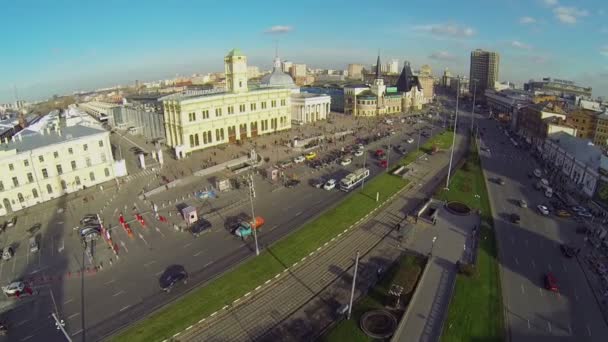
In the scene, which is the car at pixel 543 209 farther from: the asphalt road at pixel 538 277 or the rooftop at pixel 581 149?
the rooftop at pixel 581 149

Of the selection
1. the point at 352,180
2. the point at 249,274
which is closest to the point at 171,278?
the point at 249,274

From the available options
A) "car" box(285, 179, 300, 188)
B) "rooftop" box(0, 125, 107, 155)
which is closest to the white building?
"car" box(285, 179, 300, 188)

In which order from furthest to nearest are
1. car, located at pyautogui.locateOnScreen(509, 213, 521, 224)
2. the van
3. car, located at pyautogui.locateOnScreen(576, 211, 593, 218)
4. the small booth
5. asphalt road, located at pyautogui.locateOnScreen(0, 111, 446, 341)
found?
1. car, located at pyautogui.locateOnScreen(576, 211, 593, 218)
2. car, located at pyautogui.locateOnScreen(509, 213, 521, 224)
3. the small booth
4. the van
5. asphalt road, located at pyautogui.locateOnScreen(0, 111, 446, 341)

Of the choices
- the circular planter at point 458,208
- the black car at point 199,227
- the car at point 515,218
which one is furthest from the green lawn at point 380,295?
the black car at point 199,227

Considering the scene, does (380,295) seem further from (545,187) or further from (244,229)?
(545,187)

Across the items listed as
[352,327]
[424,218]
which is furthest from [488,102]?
[352,327]

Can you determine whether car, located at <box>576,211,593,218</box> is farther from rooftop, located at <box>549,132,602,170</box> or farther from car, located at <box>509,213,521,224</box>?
rooftop, located at <box>549,132,602,170</box>
